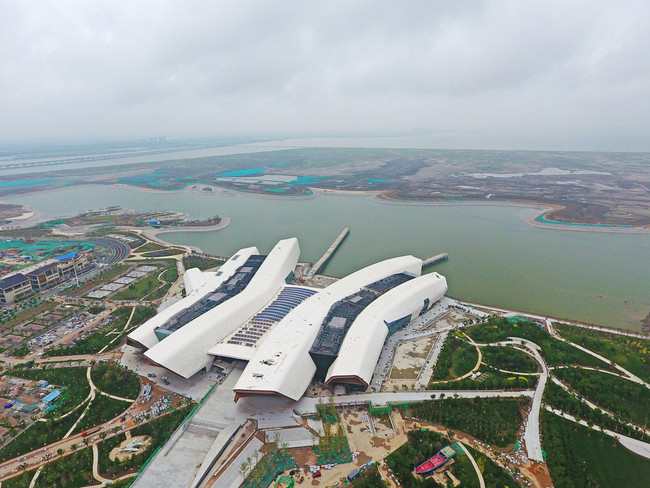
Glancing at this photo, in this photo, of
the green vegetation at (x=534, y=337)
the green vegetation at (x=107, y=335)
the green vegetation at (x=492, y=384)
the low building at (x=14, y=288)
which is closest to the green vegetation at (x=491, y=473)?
the green vegetation at (x=492, y=384)

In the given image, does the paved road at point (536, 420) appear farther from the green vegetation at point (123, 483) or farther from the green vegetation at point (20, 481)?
the green vegetation at point (20, 481)

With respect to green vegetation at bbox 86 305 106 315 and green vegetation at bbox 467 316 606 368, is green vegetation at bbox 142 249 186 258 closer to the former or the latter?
green vegetation at bbox 86 305 106 315

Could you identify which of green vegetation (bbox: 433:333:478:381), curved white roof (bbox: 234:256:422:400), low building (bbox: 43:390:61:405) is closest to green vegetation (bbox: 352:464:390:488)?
curved white roof (bbox: 234:256:422:400)

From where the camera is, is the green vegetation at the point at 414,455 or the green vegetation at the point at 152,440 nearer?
the green vegetation at the point at 414,455

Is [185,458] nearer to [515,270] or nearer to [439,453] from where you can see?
[439,453]

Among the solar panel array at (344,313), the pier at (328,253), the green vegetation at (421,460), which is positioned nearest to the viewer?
the green vegetation at (421,460)

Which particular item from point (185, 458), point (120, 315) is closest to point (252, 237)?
point (120, 315)

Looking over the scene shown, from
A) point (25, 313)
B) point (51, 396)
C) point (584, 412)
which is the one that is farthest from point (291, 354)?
point (25, 313)
